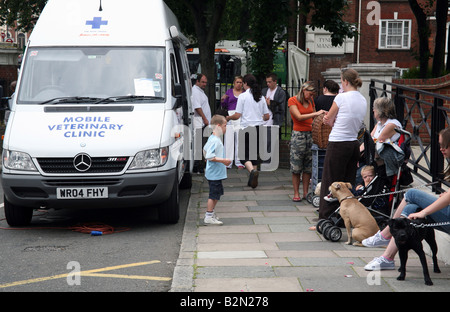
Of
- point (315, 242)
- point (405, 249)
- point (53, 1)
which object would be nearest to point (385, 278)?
point (405, 249)

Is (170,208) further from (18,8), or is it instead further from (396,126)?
(18,8)

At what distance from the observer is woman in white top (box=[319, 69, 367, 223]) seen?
25.3 feet

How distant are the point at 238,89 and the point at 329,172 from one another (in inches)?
230

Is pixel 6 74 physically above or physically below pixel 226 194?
above

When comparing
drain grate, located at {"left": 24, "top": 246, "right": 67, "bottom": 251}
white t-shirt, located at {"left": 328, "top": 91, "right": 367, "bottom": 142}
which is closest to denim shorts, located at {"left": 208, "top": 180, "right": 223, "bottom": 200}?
white t-shirt, located at {"left": 328, "top": 91, "right": 367, "bottom": 142}

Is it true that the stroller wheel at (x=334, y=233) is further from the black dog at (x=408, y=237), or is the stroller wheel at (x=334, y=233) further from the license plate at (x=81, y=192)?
the license plate at (x=81, y=192)

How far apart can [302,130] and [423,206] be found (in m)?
4.04

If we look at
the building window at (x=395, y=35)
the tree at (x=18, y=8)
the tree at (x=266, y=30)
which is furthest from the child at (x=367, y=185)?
the building window at (x=395, y=35)

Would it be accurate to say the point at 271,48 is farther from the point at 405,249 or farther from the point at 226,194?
the point at 405,249

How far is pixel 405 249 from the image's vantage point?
567cm

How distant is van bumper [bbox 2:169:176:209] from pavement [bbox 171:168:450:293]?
0.71 meters

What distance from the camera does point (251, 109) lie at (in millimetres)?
11602

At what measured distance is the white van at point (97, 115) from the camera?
7820 millimetres

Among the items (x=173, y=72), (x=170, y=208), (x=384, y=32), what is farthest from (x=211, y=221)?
(x=384, y=32)
